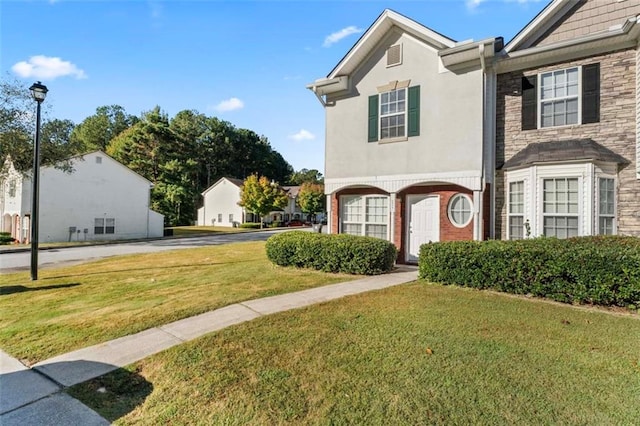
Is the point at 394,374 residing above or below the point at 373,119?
below

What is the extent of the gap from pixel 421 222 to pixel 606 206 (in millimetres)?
4634

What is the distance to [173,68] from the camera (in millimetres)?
12648

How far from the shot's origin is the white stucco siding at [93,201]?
83.0ft

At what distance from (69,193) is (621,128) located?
32.1 meters

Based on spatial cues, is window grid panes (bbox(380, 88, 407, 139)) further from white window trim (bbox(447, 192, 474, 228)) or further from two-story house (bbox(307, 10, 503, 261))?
white window trim (bbox(447, 192, 474, 228))

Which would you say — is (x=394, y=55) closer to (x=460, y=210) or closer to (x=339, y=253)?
(x=460, y=210)

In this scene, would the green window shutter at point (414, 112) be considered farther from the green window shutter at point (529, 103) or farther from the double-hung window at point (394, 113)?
the green window shutter at point (529, 103)

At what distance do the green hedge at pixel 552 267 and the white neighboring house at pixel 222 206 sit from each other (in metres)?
42.3

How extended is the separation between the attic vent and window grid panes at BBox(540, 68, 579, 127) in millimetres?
4145

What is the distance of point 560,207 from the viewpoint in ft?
28.3

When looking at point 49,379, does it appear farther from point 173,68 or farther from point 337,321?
point 173,68

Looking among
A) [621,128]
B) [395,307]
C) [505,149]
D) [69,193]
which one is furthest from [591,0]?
[69,193]

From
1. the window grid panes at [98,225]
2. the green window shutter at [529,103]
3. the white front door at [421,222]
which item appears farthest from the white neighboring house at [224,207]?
the green window shutter at [529,103]

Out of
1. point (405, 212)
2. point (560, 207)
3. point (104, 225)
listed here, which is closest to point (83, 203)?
point (104, 225)
